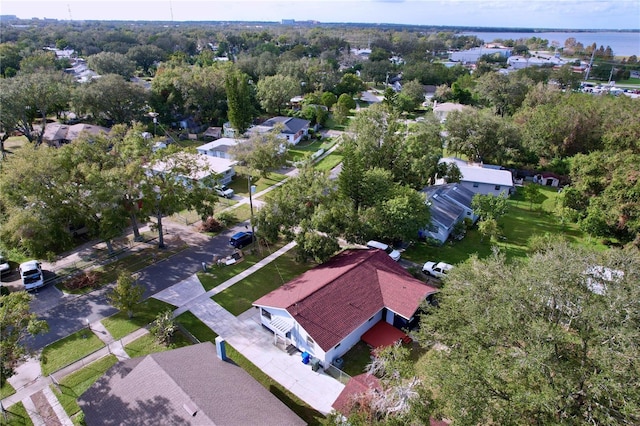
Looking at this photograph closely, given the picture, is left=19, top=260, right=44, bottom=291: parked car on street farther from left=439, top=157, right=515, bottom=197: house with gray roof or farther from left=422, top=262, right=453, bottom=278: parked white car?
left=439, top=157, right=515, bottom=197: house with gray roof

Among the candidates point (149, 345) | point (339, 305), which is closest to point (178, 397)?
point (149, 345)

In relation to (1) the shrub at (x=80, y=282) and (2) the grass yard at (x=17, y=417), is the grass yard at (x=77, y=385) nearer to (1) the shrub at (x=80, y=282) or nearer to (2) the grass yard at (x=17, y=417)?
(2) the grass yard at (x=17, y=417)

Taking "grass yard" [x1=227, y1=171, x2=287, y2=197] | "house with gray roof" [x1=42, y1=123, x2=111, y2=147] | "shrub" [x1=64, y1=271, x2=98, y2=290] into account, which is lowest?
"shrub" [x1=64, y1=271, x2=98, y2=290]

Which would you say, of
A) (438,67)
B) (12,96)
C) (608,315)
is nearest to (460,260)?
(608,315)

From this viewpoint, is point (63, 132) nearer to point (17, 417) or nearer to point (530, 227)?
point (17, 417)

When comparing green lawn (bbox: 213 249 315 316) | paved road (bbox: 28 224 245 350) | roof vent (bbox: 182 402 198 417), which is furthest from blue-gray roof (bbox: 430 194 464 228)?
roof vent (bbox: 182 402 198 417)

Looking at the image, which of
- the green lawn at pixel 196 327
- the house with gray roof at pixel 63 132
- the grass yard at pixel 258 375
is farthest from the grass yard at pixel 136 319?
the house with gray roof at pixel 63 132
